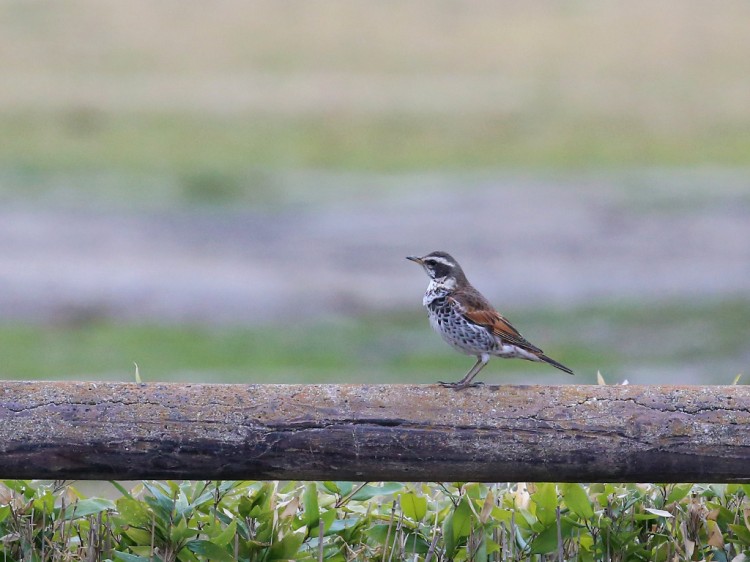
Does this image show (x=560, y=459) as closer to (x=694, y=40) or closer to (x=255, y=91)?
(x=255, y=91)

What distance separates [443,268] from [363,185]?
21.9 m

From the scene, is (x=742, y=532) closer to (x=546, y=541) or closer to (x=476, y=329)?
(x=546, y=541)

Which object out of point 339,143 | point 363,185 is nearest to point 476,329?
point 363,185

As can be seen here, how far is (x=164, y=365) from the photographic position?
14.6 meters

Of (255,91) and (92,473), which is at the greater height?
(255,91)

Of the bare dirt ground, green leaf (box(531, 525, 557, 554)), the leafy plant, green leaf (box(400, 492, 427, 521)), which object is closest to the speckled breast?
the leafy plant

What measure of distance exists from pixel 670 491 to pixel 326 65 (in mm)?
36259

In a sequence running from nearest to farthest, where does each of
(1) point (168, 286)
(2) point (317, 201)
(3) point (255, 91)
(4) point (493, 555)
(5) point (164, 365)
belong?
1. (4) point (493, 555)
2. (5) point (164, 365)
3. (1) point (168, 286)
4. (2) point (317, 201)
5. (3) point (255, 91)

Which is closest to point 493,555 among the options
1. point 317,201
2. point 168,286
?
point 168,286

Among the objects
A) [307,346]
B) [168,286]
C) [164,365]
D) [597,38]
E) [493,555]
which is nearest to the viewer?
[493,555]

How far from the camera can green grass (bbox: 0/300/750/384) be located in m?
14.0

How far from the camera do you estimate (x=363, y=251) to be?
2017cm

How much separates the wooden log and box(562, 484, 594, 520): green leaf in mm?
428

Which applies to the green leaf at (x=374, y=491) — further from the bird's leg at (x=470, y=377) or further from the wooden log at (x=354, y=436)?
the wooden log at (x=354, y=436)
